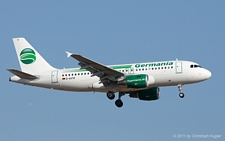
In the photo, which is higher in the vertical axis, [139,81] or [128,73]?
[128,73]

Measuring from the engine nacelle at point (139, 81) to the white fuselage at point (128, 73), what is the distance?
A: 43 cm

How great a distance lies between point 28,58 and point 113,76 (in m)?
10.8

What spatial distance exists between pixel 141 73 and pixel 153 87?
135 inches

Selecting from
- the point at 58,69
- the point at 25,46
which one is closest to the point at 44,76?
the point at 58,69

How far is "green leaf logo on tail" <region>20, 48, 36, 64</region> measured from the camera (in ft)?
197

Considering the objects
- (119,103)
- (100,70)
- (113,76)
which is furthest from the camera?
(119,103)

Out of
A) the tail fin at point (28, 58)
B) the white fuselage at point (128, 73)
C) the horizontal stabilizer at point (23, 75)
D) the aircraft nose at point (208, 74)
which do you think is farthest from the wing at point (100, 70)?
the aircraft nose at point (208, 74)

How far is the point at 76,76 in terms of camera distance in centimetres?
5638

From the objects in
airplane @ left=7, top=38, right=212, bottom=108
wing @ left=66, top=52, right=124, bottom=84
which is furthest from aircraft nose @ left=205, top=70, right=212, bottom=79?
wing @ left=66, top=52, right=124, bottom=84

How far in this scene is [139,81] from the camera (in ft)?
175

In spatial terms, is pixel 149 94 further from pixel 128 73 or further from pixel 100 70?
pixel 100 70

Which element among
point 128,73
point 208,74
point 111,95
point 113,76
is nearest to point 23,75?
point 111,95

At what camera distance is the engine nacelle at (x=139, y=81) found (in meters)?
53.2

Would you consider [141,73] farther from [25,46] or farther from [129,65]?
[25,46]
